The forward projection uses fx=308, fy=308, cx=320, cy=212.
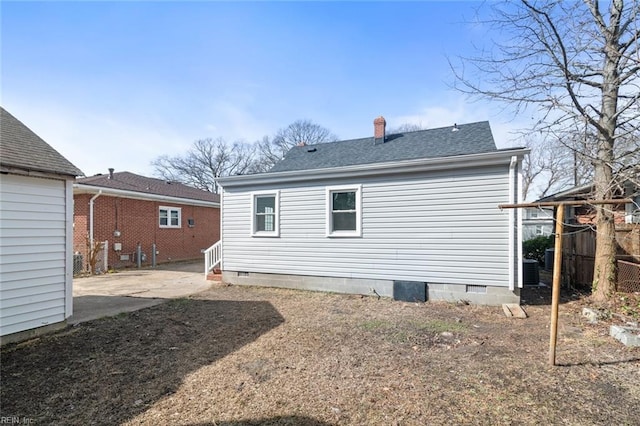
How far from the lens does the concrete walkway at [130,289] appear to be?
21.0 ft

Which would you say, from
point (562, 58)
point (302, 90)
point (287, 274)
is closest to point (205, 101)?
point (302, 90)

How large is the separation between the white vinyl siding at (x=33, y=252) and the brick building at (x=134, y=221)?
21.9 feet

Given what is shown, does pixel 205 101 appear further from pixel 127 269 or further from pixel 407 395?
pixel 407 395

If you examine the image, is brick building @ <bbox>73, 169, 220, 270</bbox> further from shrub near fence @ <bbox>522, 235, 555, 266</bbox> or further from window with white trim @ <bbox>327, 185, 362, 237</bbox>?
shrub near fence @ <bbox>522, 235, 555, 266</bbox>

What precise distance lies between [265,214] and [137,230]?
730 centimetres

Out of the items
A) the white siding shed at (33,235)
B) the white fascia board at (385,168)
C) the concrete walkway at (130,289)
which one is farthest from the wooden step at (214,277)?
the white siding shed at (33,235)

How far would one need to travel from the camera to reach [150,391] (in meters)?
3.21

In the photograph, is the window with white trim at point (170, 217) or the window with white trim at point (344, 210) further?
the window with white trim at point (170, 217)

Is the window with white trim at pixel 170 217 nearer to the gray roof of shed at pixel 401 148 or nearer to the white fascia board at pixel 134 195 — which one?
the white fascia board at pixel 134 195

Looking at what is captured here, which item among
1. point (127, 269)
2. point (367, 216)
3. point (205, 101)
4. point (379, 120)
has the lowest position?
point (127, 269)

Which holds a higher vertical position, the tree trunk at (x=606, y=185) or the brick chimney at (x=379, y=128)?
the brick chimney at (x=379, y=128)

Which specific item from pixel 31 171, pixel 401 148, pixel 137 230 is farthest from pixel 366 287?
pixel 137 230

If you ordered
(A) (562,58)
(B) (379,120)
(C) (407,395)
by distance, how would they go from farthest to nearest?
1. (B) (379,120)
2. (A) (562,58)
3. (C) (407,395)

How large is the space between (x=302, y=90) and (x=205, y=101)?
13.3ft
